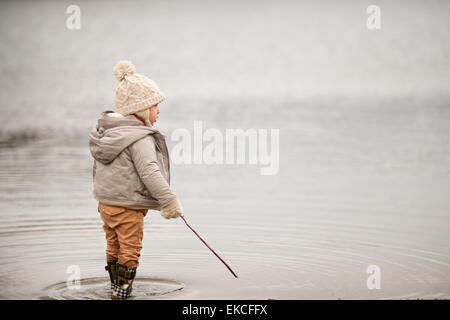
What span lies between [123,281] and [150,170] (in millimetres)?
717

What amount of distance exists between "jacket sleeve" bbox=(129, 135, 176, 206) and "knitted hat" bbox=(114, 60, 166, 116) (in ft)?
0.86

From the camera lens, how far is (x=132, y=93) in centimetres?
519

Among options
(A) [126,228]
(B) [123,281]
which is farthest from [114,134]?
(B) [123,281]

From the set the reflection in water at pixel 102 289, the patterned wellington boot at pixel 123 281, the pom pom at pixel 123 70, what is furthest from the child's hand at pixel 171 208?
the pom pom at pixel 123 70

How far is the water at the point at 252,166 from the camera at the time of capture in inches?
234

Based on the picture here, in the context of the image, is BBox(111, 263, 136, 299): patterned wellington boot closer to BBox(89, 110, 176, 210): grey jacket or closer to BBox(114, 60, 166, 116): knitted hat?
BBox(89, 110, 176, 210): grey jacket

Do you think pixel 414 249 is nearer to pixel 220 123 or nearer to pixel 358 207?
pixel 358 207

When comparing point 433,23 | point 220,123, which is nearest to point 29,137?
point 220,123

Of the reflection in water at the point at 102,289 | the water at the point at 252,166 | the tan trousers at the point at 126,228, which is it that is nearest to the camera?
the tan trousers at the point at 126,228

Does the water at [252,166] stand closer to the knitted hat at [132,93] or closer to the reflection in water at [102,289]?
the reflection in water at [102,289]

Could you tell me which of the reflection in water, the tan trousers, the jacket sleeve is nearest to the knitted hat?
the jacket sleeve

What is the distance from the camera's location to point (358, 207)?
27.1ft

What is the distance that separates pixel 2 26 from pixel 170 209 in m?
21.3

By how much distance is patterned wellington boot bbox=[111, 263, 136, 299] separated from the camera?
5082 mm
